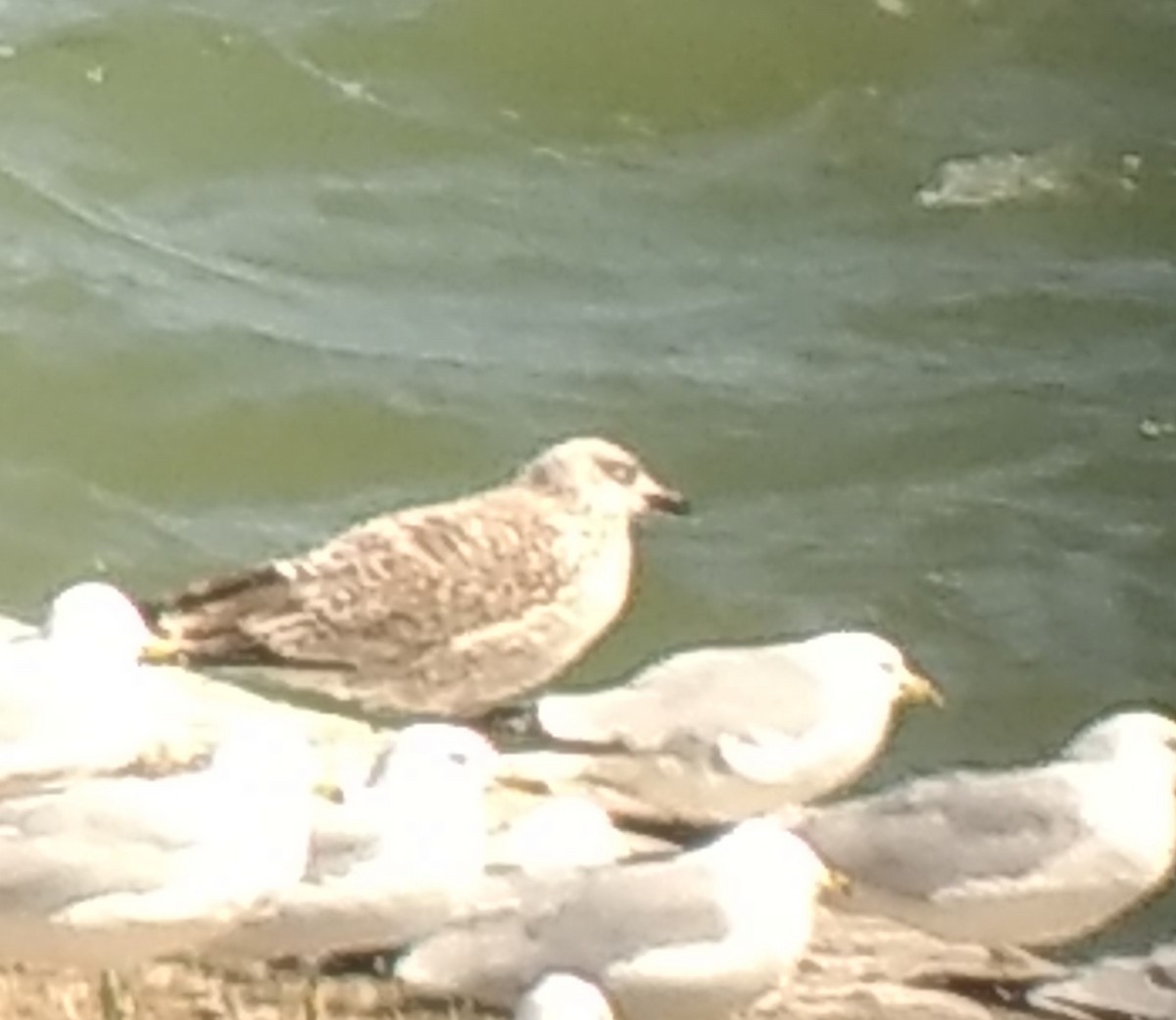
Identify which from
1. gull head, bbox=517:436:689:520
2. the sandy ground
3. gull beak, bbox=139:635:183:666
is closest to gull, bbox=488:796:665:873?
the sandy ground

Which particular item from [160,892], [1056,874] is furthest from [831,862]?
[160,892]

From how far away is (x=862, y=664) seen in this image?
11.7 ft

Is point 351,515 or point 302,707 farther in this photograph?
point 351,515

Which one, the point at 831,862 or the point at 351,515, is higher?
the point at 351,515

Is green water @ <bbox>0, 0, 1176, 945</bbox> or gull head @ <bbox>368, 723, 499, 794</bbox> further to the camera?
green water @ <bbox>0, 0, 1176, 945</bbox>

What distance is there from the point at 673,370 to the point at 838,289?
460mm

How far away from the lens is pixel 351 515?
18.0 feet

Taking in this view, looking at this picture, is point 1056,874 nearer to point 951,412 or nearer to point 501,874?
point 501,874

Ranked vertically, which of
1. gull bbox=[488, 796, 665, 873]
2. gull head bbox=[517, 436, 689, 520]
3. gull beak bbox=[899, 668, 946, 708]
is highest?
gull head bbox=[517, 436, 689, 520]

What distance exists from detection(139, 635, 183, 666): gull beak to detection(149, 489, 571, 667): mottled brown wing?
0.02 metres

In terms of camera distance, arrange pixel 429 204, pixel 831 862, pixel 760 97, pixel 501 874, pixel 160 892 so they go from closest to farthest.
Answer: pixel 160 892
pixel 501 874
pixel 831 862
pixel 429 204
pixel 760 97

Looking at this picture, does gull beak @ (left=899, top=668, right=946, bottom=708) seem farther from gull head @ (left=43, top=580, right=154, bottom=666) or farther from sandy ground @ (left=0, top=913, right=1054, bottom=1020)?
gull head @ (left=43, top=580, right=154, bottom=666)

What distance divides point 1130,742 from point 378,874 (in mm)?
855

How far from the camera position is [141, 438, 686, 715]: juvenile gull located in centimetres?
369
